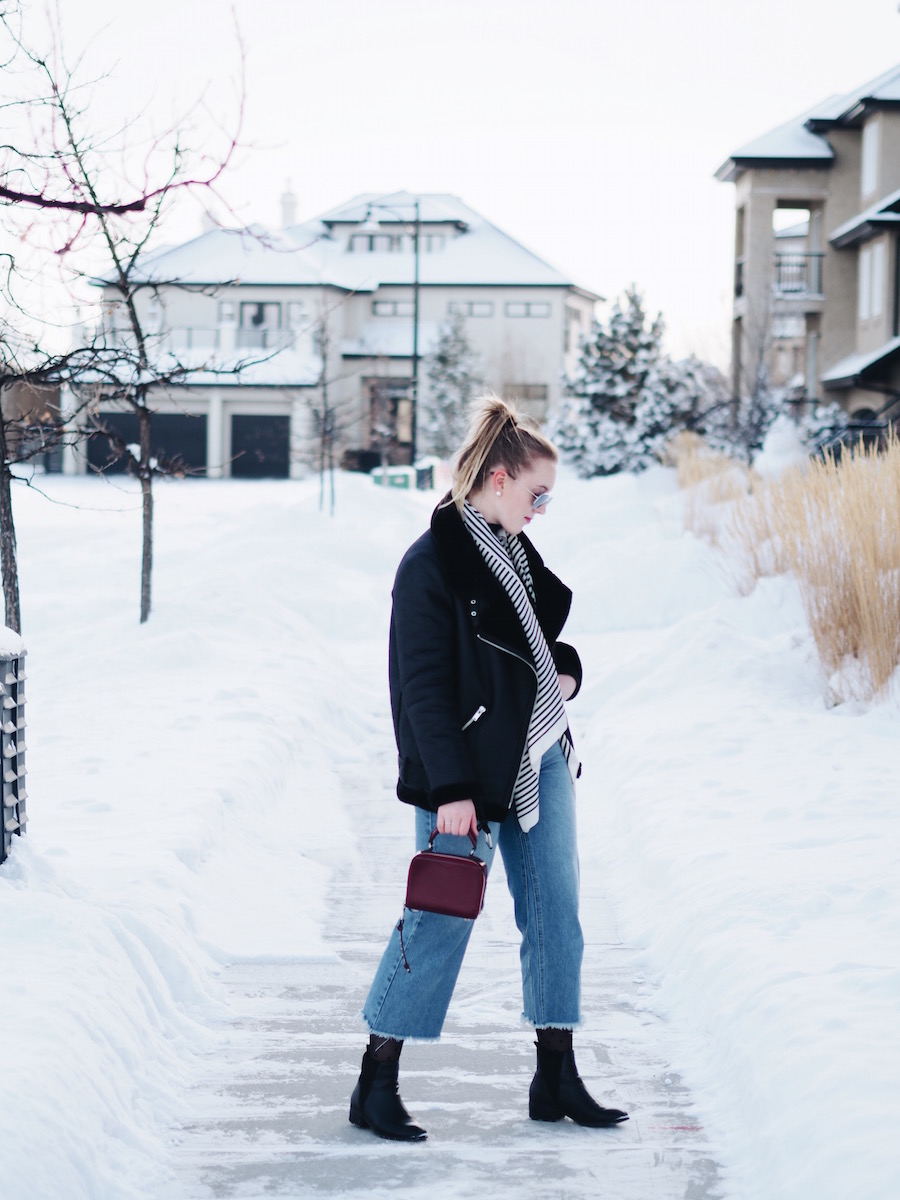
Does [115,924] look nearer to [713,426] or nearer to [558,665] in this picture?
[558,665]

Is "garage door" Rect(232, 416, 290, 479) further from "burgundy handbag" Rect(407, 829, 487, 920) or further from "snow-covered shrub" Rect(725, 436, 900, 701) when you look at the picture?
"burgundy handbag" Rect(407, 829, 487, 920)

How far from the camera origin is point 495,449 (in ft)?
11.7

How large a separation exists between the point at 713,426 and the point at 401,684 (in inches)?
1095

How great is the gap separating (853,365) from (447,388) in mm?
26828

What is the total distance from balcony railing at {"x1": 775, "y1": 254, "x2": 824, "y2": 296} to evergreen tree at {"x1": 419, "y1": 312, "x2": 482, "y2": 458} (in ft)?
66.0

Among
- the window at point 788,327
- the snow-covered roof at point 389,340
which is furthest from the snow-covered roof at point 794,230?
the snow-covered roof at point 389,340

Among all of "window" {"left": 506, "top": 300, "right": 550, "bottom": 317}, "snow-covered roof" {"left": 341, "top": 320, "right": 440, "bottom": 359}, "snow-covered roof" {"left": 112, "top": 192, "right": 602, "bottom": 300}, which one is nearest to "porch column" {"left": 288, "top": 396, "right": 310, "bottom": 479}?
"snow-covered roof" {"left": 341, "top": 320, "right": 440, "bottom": 359}

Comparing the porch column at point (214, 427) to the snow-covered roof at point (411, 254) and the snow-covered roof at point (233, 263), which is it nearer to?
the snow-covered roof at point (233, 263)

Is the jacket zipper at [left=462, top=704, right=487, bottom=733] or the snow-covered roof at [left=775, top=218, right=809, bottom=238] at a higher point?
the snow-covered roof at [left=775, top=218, right=809, bottom=238]

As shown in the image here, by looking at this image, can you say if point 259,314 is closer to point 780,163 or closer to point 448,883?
point 780,163

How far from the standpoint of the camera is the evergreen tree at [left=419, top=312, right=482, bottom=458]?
5544 cm

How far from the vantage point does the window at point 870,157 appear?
32094mm

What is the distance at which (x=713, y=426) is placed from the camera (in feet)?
99.7

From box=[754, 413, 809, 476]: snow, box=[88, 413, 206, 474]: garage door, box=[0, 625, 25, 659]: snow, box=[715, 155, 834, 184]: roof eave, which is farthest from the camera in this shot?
box=[88, 413, 206, 474]: garage door
